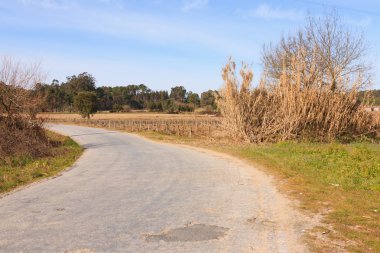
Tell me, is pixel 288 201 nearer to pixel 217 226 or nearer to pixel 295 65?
pixel 217 226

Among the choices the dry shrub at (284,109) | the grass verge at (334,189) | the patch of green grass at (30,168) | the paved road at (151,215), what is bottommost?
the patch of green grass at (30,168)

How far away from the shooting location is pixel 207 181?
462 inches

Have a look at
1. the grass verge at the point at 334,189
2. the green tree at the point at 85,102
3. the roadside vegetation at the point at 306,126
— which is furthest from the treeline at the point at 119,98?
the grass verge at the point at 334,189

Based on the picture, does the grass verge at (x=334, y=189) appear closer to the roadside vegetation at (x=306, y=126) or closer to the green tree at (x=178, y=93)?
the roadside vegetation at (x=306, y=126)

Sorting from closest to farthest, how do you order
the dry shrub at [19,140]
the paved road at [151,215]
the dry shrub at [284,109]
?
1. the paved road at [151,215]
2. the dry shrub at [19,140]
3. the dry shrub at [284,109]

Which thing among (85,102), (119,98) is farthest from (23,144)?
(119,98)

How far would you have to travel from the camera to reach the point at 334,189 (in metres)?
9.98

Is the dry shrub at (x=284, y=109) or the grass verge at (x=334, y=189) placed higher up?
the dry shrub at (x=284, y=109)

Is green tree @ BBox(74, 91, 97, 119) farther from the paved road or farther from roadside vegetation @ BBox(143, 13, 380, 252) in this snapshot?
the paved road

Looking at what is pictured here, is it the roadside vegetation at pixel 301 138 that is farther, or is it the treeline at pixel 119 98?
the treeline at pixel 119 98

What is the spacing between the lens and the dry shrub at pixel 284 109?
2417 cm

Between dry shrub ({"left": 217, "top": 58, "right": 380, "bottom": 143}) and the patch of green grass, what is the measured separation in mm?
9214

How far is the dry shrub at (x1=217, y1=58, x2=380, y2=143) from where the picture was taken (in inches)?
952

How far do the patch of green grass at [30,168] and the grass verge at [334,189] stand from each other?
710 cm
